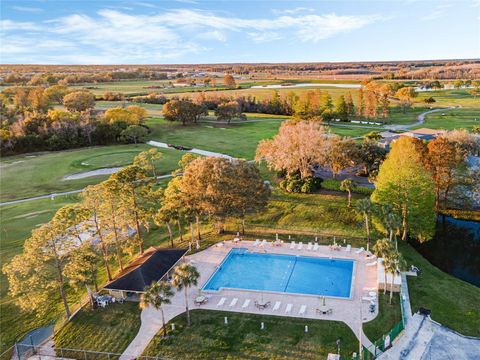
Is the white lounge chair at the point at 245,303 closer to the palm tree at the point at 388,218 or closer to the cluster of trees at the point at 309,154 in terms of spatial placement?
the palm tree at the point at 388,218

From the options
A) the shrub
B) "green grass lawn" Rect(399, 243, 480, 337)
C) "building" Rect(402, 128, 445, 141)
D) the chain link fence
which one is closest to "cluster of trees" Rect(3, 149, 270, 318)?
the chain link fence

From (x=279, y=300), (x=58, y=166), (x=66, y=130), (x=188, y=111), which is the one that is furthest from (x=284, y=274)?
(x=188, y=111)

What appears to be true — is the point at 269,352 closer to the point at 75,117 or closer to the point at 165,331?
the point at 165,331

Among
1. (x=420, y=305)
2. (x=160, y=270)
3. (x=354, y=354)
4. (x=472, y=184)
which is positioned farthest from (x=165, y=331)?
(x=472, y=184)

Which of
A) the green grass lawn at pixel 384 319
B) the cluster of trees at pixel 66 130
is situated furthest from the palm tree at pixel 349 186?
the cluster of trees at pixel 66 130

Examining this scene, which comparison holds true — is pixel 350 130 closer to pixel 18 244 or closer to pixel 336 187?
pixel 336 187

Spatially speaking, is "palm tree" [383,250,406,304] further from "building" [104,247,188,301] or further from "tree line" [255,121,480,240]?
"building" [104,247,188,301]

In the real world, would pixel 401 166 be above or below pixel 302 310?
above

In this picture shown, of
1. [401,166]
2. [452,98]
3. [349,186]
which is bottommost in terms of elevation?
[349,186]
